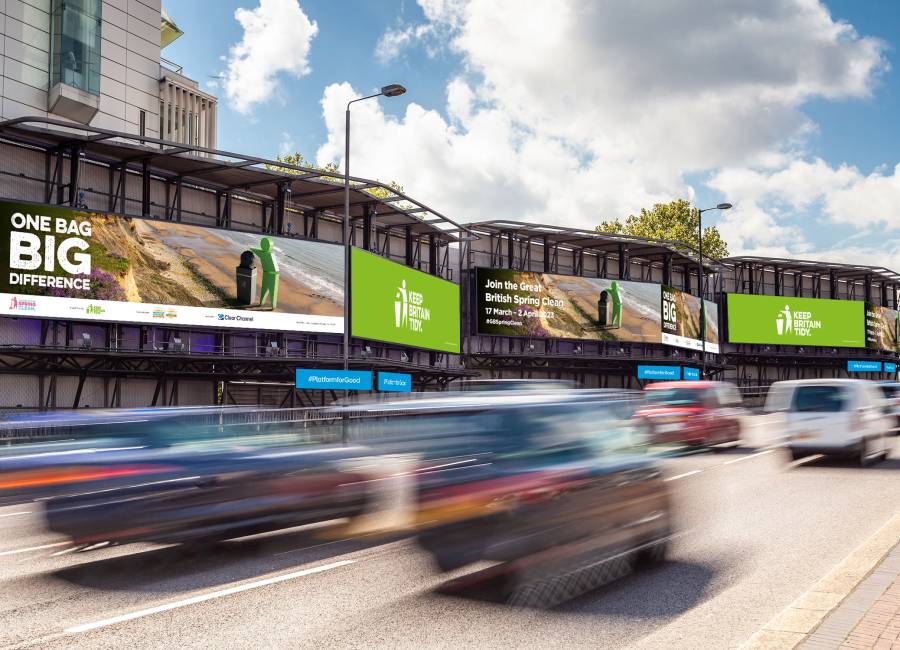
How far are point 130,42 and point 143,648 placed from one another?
153 ft

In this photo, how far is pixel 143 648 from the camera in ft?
20.1

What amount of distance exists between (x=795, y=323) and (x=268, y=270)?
4758 cm

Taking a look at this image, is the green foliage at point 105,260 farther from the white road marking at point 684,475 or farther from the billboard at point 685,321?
the billboard at point 685,321

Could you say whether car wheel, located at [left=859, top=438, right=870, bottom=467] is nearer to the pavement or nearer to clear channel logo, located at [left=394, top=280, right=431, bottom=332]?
the pavement

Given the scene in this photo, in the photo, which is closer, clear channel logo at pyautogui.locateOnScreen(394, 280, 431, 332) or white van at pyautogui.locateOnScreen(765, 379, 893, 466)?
white van at pyautogui.locateOnScreen(765, 379, 893, 466)

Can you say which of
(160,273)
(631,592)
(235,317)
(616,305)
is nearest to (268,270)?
(235,317)

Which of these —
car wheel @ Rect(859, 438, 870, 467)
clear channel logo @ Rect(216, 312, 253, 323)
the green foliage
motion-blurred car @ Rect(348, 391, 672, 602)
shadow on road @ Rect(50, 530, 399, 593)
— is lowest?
shadow on road @ Rect(50, 530, 399, 593)

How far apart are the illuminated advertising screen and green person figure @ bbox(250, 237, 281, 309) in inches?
2227

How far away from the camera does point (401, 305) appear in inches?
1635

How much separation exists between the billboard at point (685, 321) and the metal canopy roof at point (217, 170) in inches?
736

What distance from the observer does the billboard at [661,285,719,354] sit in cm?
5666

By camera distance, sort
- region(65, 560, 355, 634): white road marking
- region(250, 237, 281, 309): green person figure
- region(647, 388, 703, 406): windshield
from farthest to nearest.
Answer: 1. region(250, 237, 281, 309): green person figure
2. region(647, 388, 703, 406): windshield
3. region(65, 560, 355, 634): white road marking

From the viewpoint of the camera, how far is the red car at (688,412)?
2034 centimetres

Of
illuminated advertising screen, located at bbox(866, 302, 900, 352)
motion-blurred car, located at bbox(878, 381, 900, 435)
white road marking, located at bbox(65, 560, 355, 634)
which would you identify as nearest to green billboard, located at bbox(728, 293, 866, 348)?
illuminated advertising screen, located at bbox(866, 302, 900, 352)
